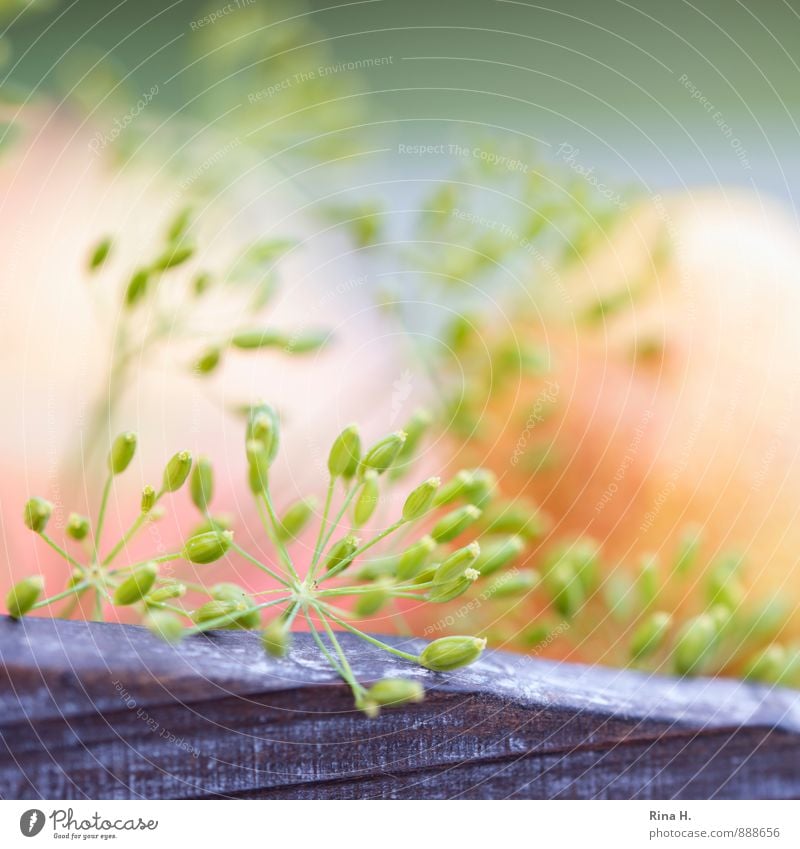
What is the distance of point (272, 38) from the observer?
0.48 metres

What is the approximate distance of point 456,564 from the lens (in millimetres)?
257

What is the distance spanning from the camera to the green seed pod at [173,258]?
304 mm

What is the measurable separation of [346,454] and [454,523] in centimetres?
4

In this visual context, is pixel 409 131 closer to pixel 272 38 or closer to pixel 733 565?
pixel 272 38

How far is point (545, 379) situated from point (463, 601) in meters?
0.13

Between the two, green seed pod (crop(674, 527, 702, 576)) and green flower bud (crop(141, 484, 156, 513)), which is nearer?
green flower bud (crop(141, 484, 156, 513))

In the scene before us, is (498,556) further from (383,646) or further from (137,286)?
(137,286)

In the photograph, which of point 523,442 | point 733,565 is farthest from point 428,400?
point 733,565

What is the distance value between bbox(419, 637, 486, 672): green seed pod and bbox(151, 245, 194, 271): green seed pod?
15 centimetres

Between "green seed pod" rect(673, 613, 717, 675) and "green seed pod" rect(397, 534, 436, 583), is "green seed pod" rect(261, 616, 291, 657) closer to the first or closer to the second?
"green seed pod" rect(397, 534, 436, 583)

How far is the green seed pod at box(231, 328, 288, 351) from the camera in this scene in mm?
333

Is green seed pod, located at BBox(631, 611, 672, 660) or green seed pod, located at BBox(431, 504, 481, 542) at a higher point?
green seed pod, located at BBox(431, 504, 481, 542)

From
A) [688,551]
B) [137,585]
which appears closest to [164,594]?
[137,585]

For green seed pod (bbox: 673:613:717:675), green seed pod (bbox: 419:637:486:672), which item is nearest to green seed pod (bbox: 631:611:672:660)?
green seed pod (bbox: 673:613:717:675)
